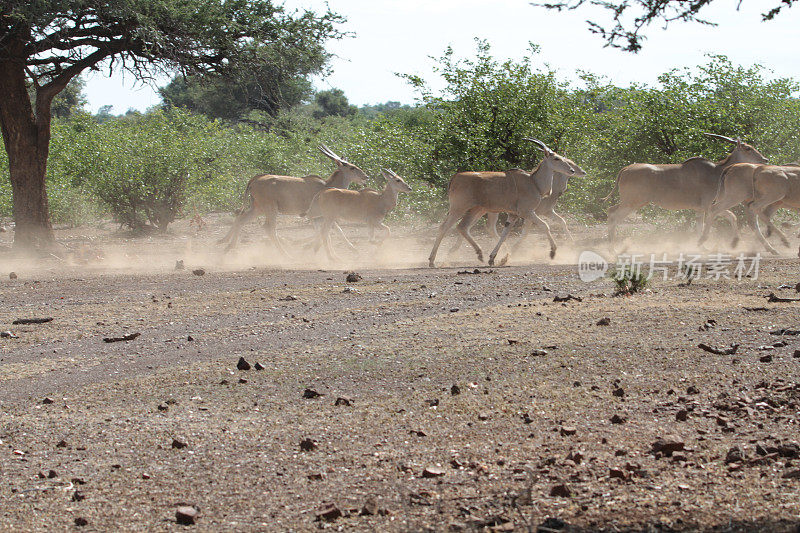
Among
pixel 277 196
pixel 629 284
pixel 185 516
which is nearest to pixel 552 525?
pixel 185 516

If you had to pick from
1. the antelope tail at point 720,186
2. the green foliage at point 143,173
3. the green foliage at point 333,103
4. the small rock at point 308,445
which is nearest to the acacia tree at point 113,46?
the green foliage at point 143,173

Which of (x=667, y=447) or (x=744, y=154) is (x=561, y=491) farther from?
(x=744, y=154)

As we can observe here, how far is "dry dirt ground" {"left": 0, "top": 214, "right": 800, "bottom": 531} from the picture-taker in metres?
4.55

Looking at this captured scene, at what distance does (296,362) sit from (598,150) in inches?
575

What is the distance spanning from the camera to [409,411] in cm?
614

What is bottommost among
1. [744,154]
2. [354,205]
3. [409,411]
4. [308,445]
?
[308,445]

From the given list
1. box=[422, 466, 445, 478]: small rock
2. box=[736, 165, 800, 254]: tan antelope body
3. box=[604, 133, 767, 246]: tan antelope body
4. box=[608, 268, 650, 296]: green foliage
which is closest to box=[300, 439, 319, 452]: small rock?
box=[422, 466, 445, 478]: small rock

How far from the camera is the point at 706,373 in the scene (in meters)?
6.78

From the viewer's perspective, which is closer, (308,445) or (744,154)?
(308,445)

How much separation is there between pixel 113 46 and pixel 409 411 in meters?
13.6

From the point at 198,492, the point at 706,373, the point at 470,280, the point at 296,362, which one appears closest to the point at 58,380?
the point at 296,362

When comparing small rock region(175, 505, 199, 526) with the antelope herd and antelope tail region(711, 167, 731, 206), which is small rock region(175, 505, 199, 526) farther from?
antelope tail region(711, 167, 731, 206)

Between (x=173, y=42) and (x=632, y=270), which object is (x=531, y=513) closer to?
(x=632, y=270)

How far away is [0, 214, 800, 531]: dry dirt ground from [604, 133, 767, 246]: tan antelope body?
6195 millimetres
